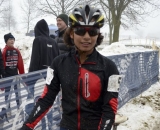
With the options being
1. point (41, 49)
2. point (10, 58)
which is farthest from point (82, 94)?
point (10, 58)

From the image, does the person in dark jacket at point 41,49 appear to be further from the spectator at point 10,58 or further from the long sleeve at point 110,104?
the long sleeve at point 110,104

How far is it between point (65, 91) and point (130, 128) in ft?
12.3

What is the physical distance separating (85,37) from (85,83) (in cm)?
40

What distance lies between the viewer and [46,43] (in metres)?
→ 4.65

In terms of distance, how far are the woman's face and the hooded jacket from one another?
9.05ft

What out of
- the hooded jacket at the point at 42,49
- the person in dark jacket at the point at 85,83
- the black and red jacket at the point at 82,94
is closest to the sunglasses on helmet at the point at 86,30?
the person in dark jacket at the point at 85,83

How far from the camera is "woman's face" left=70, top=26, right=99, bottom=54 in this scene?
1.90 m

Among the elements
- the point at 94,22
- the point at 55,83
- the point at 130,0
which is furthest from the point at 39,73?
the point at 130,0

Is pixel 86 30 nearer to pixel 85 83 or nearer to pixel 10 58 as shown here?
pixel 85 83

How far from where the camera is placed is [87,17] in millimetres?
1924

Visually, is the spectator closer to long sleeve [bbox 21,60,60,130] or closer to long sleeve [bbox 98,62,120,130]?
long sleeve [bbox 21,60,60,130]

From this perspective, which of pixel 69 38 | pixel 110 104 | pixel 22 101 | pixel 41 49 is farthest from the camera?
pixel 41 49

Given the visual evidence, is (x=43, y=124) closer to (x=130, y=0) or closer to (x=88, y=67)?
(x=88, y=67)

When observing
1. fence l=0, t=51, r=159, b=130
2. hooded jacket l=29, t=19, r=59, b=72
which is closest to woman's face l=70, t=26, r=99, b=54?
fence l=0, t=51, r=159, b=130
